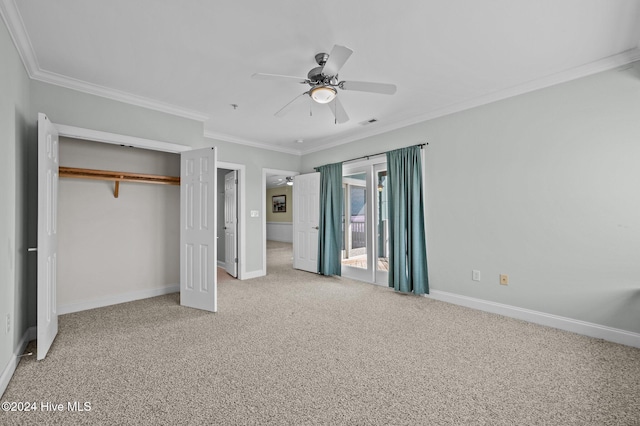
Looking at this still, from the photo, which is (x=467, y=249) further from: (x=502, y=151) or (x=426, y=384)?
(x=426, y=384)

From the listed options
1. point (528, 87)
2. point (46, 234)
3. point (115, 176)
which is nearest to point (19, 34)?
point (46, 234)

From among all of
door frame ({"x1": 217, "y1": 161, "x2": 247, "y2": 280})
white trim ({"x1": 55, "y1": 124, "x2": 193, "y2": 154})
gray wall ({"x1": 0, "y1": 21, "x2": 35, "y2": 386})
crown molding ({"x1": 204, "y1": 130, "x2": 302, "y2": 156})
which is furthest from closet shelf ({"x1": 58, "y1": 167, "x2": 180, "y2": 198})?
door frame ({"x1": 217, "y1": 161, "x2": 247, "y2": 280})

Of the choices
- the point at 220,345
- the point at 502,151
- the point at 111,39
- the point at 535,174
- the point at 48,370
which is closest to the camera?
the point at 48,370

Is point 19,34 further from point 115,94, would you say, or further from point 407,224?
point 407,224

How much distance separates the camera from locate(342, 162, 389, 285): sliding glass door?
472cm

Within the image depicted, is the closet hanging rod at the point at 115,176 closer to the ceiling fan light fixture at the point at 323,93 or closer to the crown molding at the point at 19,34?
the crown molding at the point at 19,34

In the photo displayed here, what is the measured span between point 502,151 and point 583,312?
1.85 meters

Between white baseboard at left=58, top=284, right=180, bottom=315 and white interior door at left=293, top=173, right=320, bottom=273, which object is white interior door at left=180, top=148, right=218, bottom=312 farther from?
white interior door at left=293, top=173, right=320, bottom=273

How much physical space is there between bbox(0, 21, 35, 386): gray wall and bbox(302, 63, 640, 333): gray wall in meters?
4.29

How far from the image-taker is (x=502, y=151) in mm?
3320

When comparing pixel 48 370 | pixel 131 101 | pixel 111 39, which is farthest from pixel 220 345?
pixel 131 101

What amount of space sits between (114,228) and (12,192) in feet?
5.46

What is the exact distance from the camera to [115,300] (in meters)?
3.72

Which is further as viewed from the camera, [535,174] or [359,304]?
[359,304]
